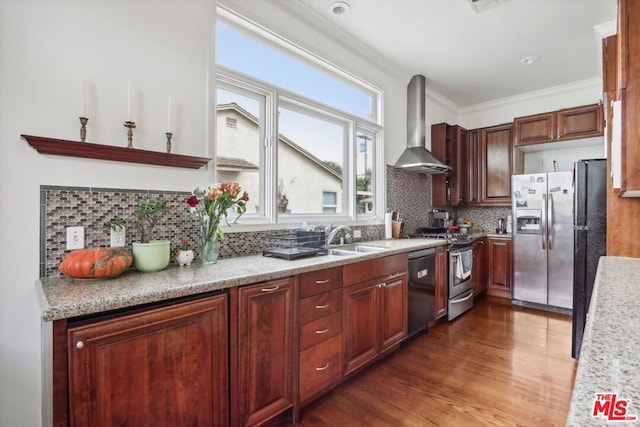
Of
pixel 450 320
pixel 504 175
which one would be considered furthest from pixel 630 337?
pixel 504 175

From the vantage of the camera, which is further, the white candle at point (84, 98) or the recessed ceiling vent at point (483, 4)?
the recessed ceiling vent at point (483, 4)

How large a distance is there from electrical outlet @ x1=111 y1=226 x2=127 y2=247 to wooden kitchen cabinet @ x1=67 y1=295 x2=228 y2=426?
1.99 feet

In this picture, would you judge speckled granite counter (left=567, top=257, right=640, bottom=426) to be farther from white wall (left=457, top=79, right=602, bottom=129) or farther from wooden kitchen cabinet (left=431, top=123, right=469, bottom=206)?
white wall (left=457, top=79, right=602, bottom=129)

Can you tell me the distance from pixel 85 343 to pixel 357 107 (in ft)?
10.1

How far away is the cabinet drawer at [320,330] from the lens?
186cm

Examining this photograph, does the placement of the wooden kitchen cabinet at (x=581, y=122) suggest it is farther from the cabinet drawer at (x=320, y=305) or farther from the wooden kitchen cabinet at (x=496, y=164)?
the cabinet drawer at (x=320, y=305)

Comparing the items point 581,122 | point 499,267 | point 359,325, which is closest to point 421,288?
point 359,325

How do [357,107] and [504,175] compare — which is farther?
[504,175]

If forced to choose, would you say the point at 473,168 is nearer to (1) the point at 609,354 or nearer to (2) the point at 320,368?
(2) the point at 320,368

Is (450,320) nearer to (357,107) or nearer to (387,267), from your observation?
(387,267)

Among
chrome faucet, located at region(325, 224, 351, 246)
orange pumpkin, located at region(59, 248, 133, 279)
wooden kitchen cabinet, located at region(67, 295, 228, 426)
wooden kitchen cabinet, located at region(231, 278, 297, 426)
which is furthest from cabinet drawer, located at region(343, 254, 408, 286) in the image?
orange pumpkin, located at region(59, 248, 133, 279)

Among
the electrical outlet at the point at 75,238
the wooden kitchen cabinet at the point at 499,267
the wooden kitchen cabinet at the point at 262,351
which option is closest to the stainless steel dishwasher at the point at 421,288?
the wooden kitchen cabinet at the point at 262,351

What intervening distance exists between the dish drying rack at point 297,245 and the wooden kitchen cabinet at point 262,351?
0.36 metres

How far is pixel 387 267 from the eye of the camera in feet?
8.31
